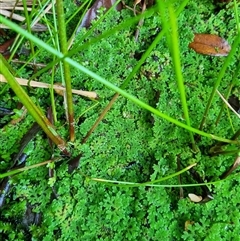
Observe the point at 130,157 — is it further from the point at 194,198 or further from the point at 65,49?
the point at 65,49

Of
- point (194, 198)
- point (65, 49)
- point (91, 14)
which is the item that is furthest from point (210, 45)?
point (65, 49)

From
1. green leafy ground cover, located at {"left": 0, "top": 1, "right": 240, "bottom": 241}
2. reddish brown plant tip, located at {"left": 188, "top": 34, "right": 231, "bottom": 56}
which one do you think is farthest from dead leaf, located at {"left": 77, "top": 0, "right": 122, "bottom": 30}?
reddish brown plant tip, located at {"left": 188, "top": 34, "right": 231, "bottom": 56}

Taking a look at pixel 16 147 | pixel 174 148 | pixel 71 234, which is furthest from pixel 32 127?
pixel 174 148

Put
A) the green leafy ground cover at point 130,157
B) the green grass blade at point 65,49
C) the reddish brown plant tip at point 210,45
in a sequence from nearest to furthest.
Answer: the green grass blade at point 65,49
the green leafy ground cover at point 130,157
the reddish brown plant tip at point 210,45

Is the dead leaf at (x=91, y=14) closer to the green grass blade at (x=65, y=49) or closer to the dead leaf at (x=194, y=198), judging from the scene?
the green grass blade at (x=65, y=49)

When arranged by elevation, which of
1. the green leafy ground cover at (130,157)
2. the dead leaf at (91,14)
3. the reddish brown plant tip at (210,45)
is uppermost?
the dead leaf at (91,14)

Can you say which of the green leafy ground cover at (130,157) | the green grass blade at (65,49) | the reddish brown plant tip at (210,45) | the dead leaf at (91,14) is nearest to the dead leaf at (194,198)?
the green leafy ground cover at (130,157)

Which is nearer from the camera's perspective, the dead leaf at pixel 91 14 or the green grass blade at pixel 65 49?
the green grass blade at pixel 65 49
